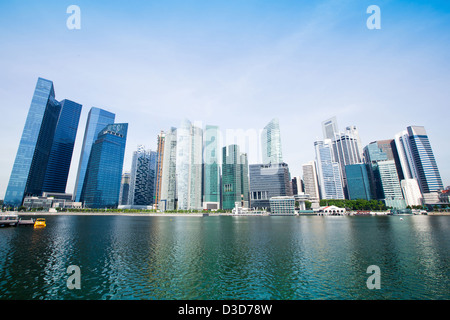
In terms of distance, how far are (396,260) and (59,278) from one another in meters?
57.3

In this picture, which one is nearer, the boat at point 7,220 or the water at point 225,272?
the water at point 225,272

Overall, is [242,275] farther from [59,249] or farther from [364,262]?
[59,249]

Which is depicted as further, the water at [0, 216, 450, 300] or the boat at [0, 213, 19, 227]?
the boat at [0, 213, 19, 227]

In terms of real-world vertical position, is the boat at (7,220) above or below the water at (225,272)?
above

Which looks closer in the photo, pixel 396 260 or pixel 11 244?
pixel 396 260

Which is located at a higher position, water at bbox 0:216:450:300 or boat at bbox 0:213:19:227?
boat at bbox 0:213:19:227

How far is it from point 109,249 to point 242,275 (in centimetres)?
3507

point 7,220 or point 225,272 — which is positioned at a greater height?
point 7,220

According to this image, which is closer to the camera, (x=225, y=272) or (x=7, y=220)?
(x=225, y=272)
